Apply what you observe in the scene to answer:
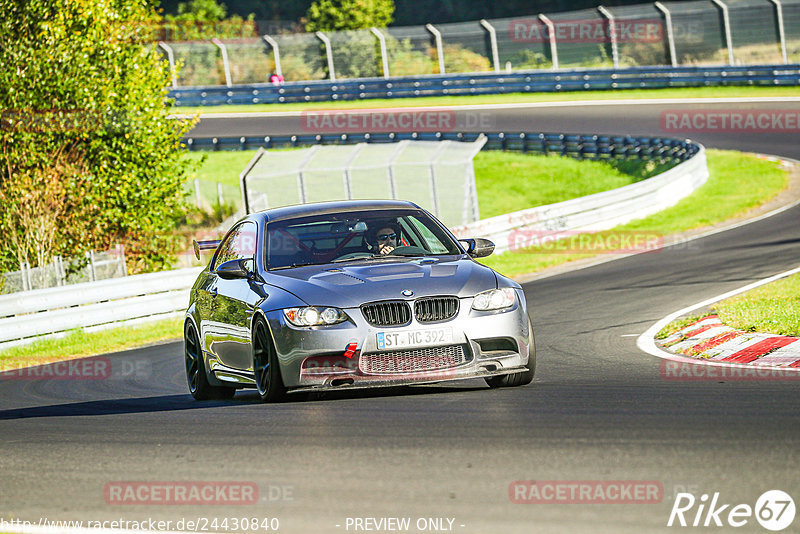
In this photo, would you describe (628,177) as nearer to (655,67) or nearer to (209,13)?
(655,67)

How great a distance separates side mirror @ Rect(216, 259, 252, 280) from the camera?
30.6ft

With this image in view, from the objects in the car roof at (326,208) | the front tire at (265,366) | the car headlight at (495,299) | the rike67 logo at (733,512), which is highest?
the car roof at (326,208)

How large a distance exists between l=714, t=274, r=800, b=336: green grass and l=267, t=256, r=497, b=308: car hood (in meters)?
3.50

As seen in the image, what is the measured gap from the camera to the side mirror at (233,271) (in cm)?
933

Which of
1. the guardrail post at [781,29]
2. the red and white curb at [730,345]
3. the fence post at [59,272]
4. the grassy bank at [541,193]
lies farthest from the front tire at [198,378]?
the guardrail post at [781,29]

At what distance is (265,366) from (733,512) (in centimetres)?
449

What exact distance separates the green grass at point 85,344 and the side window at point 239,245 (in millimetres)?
6494

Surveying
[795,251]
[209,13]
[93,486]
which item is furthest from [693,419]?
[209,13]

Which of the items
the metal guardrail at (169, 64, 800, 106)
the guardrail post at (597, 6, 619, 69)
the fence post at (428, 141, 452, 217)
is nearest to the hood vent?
the fence post at (428, 141, 452, 217)

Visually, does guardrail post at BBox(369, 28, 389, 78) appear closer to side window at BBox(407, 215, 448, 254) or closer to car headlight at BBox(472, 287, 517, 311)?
side window at BBox(407, 215, 448, 254)

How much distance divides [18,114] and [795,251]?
1491 cm
